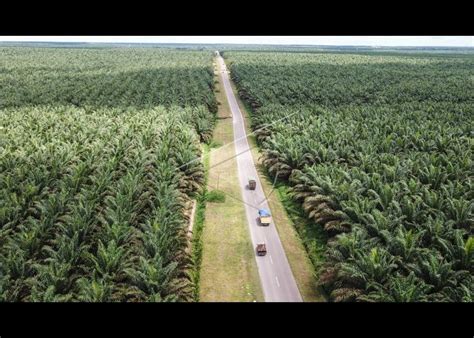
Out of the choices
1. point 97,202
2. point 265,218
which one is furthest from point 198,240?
point 97,202

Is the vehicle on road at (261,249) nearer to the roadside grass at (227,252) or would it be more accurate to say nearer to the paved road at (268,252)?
the paved road at (268,252)

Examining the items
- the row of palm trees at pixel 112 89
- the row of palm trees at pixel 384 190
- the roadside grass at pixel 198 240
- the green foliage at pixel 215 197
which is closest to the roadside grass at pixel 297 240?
the row of palm trees at pixel 384 190

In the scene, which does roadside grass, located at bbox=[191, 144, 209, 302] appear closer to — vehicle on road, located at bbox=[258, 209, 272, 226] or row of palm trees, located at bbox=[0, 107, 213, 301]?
row of palm trees, located at bbox=[0, 107, 213, 301]

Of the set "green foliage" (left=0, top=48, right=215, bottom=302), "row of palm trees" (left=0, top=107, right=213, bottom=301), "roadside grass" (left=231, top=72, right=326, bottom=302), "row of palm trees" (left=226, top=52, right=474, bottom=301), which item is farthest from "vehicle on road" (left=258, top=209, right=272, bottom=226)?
"row of palm trees" (left=0, top=107, right=213, bottom=301)

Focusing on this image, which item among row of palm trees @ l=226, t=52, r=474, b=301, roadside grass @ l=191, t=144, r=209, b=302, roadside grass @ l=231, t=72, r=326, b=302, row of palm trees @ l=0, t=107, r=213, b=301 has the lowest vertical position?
roadside grass @ l=231, t=72, r=326, b=302
